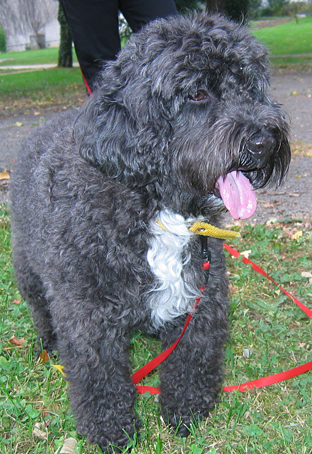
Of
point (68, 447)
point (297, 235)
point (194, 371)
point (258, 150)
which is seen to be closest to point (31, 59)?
point (297, 235)

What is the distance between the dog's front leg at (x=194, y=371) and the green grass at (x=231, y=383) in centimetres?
8

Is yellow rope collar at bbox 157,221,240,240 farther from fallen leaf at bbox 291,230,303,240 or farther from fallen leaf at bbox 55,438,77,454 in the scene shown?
fallen leaf at bbox 291,230,303,240

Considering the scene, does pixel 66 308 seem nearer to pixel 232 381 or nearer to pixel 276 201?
pixel 232 381

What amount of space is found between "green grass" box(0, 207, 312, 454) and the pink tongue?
1.22 metres

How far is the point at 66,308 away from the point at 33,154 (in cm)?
114

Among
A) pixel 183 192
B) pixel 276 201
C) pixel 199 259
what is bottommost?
pixel 276 201

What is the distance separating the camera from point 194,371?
9.22ft

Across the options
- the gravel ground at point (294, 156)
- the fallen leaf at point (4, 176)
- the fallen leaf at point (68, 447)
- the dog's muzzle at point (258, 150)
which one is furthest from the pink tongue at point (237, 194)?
the fallen leaf at point (4, 176)

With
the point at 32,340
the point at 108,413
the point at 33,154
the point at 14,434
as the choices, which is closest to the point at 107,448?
the point at 108,413

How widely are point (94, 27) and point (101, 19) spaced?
84 mm

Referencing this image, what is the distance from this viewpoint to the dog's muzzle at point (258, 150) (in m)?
2.04

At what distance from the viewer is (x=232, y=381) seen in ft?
9.93

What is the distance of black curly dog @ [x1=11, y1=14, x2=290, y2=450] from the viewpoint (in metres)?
2.14

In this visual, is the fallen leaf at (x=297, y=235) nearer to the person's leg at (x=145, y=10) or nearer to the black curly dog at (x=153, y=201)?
the black curly dog at (x=153, y=201)
